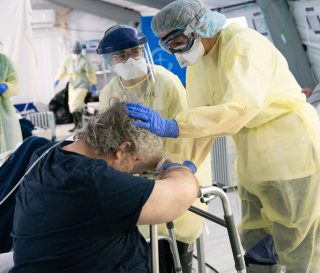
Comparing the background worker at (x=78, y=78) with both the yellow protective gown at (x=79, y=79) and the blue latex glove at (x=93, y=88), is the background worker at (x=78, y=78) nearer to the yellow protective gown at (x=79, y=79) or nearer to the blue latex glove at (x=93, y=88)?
the yellow protective gown at (x=79, y=79)

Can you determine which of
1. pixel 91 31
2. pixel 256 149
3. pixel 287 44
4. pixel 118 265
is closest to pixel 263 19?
Result: pixel 287 44

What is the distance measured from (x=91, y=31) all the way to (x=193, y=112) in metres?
7.63

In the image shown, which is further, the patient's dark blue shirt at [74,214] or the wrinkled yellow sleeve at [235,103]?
the wrinkled yellow sleeve at [235,103]

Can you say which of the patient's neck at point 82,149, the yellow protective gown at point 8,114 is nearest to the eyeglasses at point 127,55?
the patient's neck at point 82,149

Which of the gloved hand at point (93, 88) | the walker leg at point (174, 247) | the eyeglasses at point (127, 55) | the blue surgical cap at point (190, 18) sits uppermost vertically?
the blue surgical cap at point (190, 18)

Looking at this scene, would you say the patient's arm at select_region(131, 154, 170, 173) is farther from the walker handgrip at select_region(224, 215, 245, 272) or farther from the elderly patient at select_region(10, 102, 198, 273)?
the walker handgrip at select_region(224, 215, 245, 272)

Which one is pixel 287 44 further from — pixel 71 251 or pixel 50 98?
pixel 50 98

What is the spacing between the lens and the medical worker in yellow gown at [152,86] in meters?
1.76

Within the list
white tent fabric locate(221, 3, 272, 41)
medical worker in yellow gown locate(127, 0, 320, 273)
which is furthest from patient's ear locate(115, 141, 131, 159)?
white tent fabric locate(221, 3, 272, 41)

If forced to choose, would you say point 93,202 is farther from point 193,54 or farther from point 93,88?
point 93,88

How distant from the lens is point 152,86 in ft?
6.15

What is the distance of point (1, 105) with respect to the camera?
11.9ft

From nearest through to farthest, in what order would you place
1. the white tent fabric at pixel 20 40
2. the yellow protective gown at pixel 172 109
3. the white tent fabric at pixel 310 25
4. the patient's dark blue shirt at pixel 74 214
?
the patient's dark blue shirt at pixel 74 214
the yellow protective gown at pixel 172 109
the white tent fabric at pixel 310 25
the white tent fabric at pixel 20 40

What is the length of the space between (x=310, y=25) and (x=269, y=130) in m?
2.30
